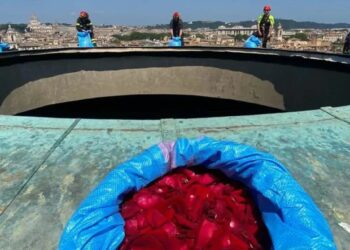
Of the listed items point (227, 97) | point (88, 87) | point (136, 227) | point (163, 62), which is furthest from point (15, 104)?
point (136, 227)

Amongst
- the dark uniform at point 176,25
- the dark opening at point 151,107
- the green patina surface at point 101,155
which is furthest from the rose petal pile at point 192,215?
Result: the dark uniform at point 176,25

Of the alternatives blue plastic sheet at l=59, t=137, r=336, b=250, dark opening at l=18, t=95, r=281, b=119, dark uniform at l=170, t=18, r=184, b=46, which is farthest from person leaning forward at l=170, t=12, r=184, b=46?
blue plastic sheet at l=59, t=137, r=336, b=250

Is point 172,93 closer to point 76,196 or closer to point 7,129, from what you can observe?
point 7,129

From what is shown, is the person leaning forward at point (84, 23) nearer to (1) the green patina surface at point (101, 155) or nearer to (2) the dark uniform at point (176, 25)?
(2) the dark uniform at point (176, 25)

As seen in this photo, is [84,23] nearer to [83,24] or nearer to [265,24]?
[83,24]

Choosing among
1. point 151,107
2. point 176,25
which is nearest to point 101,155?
point 151,107

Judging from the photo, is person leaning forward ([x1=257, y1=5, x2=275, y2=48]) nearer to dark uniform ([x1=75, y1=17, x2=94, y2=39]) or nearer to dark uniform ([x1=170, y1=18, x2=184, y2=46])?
dark uniform ([x1=170, y1=18, x2=184, y2=46])
